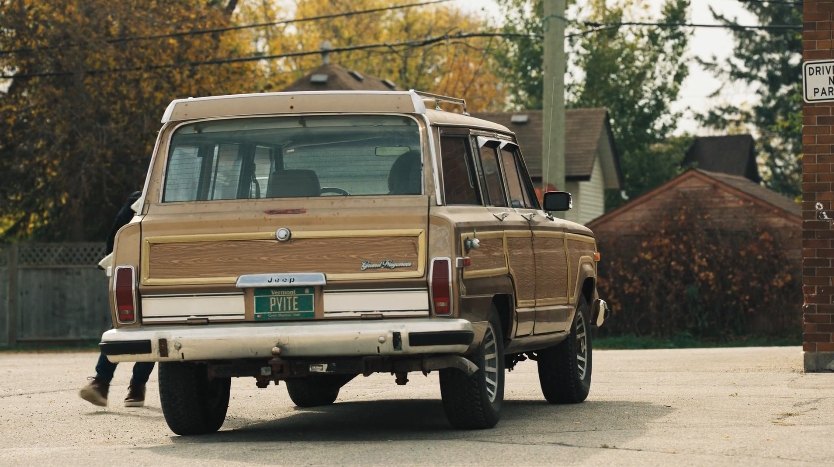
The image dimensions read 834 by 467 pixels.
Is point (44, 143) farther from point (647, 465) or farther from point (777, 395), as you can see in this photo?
point (647, 465)

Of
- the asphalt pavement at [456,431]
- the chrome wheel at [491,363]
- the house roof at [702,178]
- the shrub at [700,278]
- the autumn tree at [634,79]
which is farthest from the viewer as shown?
the autumn tree at [634,79]

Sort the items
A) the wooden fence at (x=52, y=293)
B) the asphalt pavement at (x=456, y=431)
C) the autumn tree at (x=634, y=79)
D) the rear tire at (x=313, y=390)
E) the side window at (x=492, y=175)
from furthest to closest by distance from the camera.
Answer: the autumn tree at (x=634, y=79)
the wooden fence at (x=52, y=293)
the rear tire at (x=313, y=390)
the side window at (x=492, y=175)
the asphalt pavement at (x=456, y=431)

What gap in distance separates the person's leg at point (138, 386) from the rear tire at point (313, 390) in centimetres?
133

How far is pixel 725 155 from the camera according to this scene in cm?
6375

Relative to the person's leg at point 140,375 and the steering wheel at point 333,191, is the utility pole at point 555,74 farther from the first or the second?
the steering wheel at point 333,191

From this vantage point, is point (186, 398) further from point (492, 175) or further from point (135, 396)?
point (135, 396)

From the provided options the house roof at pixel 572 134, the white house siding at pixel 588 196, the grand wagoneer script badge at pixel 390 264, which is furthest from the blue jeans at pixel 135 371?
the white house siding at pixel 588 196

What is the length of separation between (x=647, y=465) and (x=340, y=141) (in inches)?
129

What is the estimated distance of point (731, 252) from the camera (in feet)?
99.2

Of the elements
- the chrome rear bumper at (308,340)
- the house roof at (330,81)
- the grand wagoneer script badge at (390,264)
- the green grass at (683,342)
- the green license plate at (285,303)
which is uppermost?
the house roof at (330,81)

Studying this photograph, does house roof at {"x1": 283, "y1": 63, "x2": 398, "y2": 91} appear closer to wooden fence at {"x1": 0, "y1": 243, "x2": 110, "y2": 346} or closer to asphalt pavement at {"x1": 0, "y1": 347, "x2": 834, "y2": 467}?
wooden fence at {"x1": 0, "y1": 243, "x2": 110, "y2": 346}

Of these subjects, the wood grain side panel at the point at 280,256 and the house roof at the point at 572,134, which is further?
the house roof at the point at 572,134

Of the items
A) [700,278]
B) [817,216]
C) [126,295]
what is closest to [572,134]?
[700,278]

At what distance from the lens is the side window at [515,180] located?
1240cm
